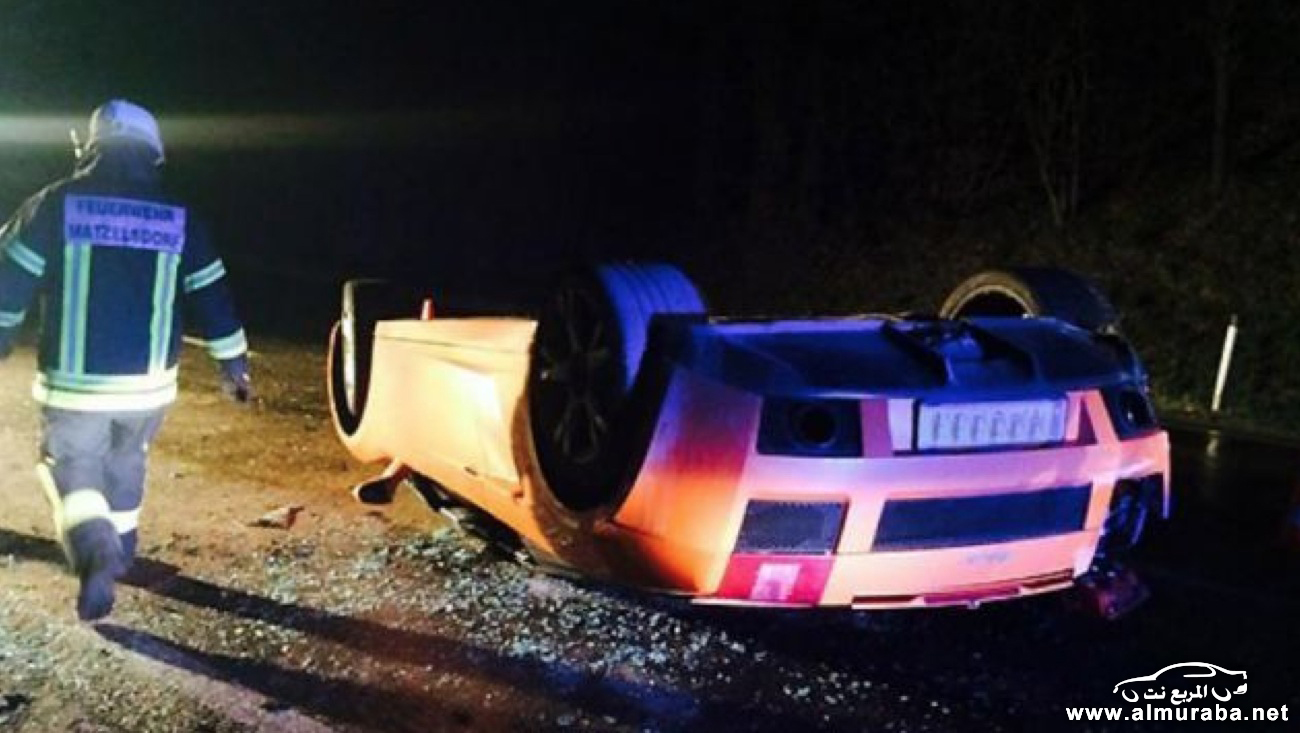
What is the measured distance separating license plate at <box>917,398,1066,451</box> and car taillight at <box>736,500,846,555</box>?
1.01 feet

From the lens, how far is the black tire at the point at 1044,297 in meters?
4.24

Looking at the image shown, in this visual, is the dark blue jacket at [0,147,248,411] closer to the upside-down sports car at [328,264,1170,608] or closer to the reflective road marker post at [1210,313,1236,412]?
the upside-down sports car at [328,264,1170,608]

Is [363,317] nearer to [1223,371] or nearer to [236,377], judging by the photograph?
[236,377]

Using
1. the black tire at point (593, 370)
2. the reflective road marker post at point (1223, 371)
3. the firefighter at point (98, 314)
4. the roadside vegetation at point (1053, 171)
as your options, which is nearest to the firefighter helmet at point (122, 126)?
the firefighter at point (98, 314)

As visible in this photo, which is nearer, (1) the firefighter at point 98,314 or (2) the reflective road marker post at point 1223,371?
(1) the firefighter at point 98,314

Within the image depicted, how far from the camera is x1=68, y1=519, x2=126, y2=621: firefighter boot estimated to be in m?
3.94

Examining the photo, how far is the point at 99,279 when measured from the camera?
4.04 metres

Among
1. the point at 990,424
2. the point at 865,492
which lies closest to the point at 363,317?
the point at 865,492

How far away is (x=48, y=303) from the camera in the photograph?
4.04 metres

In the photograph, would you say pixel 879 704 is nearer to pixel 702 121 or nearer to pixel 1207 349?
pixel 1207 349

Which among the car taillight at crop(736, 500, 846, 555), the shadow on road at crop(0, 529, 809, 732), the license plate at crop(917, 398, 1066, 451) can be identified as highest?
the license plate at crop(917, 398, 1066, 451)

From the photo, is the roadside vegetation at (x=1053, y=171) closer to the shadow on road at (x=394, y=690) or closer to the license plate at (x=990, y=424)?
the license plate at (x=990, y=424)

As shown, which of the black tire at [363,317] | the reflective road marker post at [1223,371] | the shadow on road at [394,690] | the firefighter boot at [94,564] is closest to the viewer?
the shadow on road at [394,690]

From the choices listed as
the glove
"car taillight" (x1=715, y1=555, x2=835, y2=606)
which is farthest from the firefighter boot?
"car taillight" (x1=715, y1=555, x2=835, y2=606)
